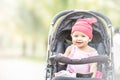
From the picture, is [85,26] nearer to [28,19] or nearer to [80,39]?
[80,39]

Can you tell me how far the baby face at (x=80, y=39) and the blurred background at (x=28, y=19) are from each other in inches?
40.4

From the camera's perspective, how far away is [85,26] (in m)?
1.91

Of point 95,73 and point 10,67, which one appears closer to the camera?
point 95,73

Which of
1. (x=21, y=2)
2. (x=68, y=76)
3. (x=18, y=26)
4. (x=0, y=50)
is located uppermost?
(x=21, y=2)

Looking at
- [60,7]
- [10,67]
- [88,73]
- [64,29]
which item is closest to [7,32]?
[10,67]

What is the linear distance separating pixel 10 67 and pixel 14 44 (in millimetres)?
212

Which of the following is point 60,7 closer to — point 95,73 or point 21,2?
point 21,2

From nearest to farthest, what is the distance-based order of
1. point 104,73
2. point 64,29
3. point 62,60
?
1. point 62,60
2. point 104,73
3. point 64,29

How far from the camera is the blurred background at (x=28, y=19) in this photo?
9.59 ft

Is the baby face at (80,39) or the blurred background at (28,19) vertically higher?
the blurred background at (28,19)

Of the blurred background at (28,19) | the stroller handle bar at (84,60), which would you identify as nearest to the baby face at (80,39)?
the stroller handle bar at (84,60)

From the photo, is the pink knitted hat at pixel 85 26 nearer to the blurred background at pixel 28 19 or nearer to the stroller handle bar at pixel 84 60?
the stroller handle bar at pixel 84 60

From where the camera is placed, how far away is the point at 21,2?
295 cm

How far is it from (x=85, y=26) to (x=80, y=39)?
77 mm
